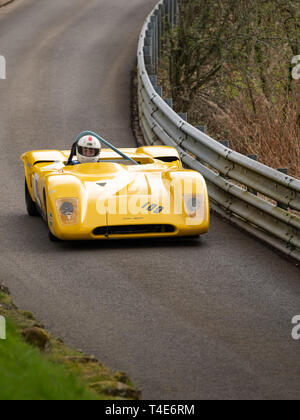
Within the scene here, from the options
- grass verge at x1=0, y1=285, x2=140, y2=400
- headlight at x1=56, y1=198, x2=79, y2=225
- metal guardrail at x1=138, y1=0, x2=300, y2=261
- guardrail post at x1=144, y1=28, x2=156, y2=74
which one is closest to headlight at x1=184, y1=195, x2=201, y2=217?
metal guardrail at x1=138, y1=0, x2=300, y2=261

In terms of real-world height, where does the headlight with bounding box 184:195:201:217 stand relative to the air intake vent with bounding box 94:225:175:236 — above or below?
above

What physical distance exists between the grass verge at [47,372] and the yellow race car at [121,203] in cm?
320

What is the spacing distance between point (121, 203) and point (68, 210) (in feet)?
1.91

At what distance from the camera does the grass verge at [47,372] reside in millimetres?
4285

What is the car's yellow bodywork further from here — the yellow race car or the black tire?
the black tire

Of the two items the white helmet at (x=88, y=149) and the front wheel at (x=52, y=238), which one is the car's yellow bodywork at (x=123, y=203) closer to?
the front wheel at (x=52, y=238)

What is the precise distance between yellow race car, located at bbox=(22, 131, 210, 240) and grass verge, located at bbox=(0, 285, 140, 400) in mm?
3201

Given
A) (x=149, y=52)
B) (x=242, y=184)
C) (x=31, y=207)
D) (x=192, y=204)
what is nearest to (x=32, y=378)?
(x=192, y=204)

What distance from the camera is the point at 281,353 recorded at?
6.53m

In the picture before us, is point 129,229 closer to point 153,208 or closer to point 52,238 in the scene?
point 153,208

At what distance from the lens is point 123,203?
9.89m

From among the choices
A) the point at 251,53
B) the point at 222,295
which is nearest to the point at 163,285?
the point at 222,295

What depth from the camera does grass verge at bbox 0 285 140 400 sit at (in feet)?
14.1
